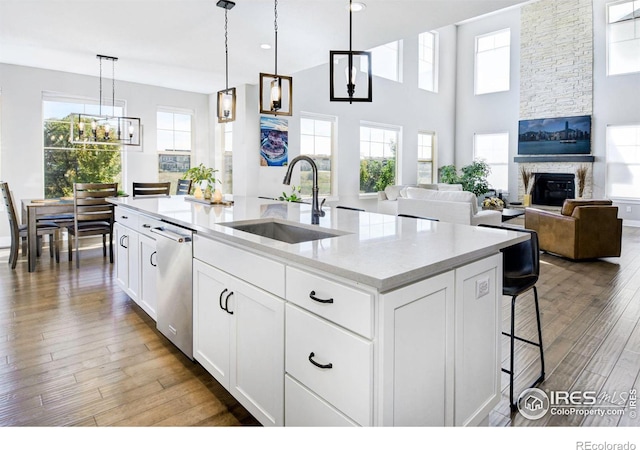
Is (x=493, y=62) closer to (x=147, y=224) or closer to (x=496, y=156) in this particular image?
(x=496, y=156)

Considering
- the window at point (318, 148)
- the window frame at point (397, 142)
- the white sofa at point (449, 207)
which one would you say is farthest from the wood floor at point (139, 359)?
the window frame at point (397, 142)

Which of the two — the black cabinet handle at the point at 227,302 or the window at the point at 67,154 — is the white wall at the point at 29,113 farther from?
the black cabinet handle at the point at 227,302

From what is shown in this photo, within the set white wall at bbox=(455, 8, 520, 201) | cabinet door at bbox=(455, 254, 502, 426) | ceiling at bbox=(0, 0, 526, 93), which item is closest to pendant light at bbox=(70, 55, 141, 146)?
ceiling at bbox=(0, 0, 526, 93)

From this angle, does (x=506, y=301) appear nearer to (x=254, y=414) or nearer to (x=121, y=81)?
(x=254, y=414)

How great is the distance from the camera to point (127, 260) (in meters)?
3.47

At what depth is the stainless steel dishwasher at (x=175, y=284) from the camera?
2.43 meters

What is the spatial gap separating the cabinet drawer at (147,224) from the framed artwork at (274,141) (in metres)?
3.96

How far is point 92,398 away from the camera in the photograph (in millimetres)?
2162

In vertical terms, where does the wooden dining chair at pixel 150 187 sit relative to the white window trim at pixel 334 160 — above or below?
below

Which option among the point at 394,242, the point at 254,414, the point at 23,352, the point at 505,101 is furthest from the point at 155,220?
the point at 505,101

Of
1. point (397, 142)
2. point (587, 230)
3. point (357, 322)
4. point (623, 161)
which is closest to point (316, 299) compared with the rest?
point (357, 322)

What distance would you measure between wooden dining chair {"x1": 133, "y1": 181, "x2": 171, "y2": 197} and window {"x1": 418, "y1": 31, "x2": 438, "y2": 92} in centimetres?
678

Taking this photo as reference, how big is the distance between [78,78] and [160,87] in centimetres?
127

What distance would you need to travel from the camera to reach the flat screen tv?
29.4 ft
